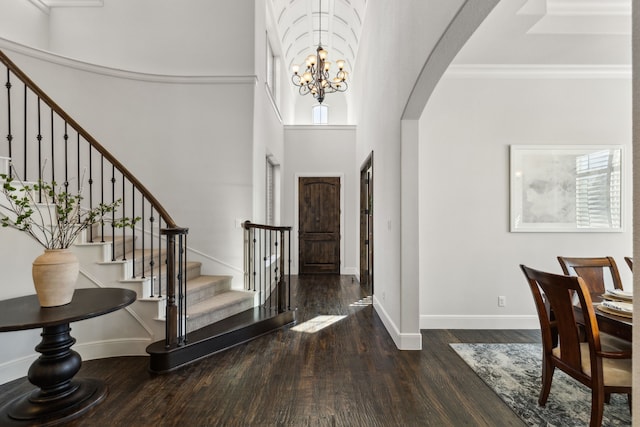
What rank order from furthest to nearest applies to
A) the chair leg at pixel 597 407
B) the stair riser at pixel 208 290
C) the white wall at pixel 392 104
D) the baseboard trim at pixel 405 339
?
the stair riser at pixel 208 290 < the baseboard trim at pixel 405 339 < the white wall at pixel 392 104 < the chair leg at pixel 597 407

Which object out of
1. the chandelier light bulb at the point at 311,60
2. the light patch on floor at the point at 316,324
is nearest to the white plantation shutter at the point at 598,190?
the light patch on floor at the point at 316,324

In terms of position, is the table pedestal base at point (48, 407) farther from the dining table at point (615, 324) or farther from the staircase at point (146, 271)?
the dining table at point (615, 324)

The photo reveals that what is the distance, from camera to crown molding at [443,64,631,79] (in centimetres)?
346

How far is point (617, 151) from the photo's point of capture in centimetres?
347

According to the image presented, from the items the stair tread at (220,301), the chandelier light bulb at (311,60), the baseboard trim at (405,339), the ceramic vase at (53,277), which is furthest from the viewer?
the chandelier light bulb at (311,60)

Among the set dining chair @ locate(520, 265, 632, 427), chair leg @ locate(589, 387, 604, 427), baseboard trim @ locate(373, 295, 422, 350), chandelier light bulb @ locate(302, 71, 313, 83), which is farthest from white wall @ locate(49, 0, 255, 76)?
chair leg @ locate(589, 387, 604, 427)

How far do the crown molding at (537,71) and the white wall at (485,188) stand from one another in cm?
5

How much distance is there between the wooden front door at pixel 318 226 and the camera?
262 inches

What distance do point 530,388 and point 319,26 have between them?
6910mm

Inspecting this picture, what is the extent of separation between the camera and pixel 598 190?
347 cm

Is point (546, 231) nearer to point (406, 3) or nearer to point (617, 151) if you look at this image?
point (617, 151)

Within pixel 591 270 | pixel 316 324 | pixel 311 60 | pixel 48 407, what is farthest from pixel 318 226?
pixel 48 407

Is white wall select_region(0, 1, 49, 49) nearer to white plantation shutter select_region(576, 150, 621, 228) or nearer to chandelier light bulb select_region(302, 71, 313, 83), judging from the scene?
chandelier light bulb select_region(302, 71, 313, 83)

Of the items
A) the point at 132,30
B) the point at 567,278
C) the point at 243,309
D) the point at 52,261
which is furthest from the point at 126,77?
the point at 567,278
